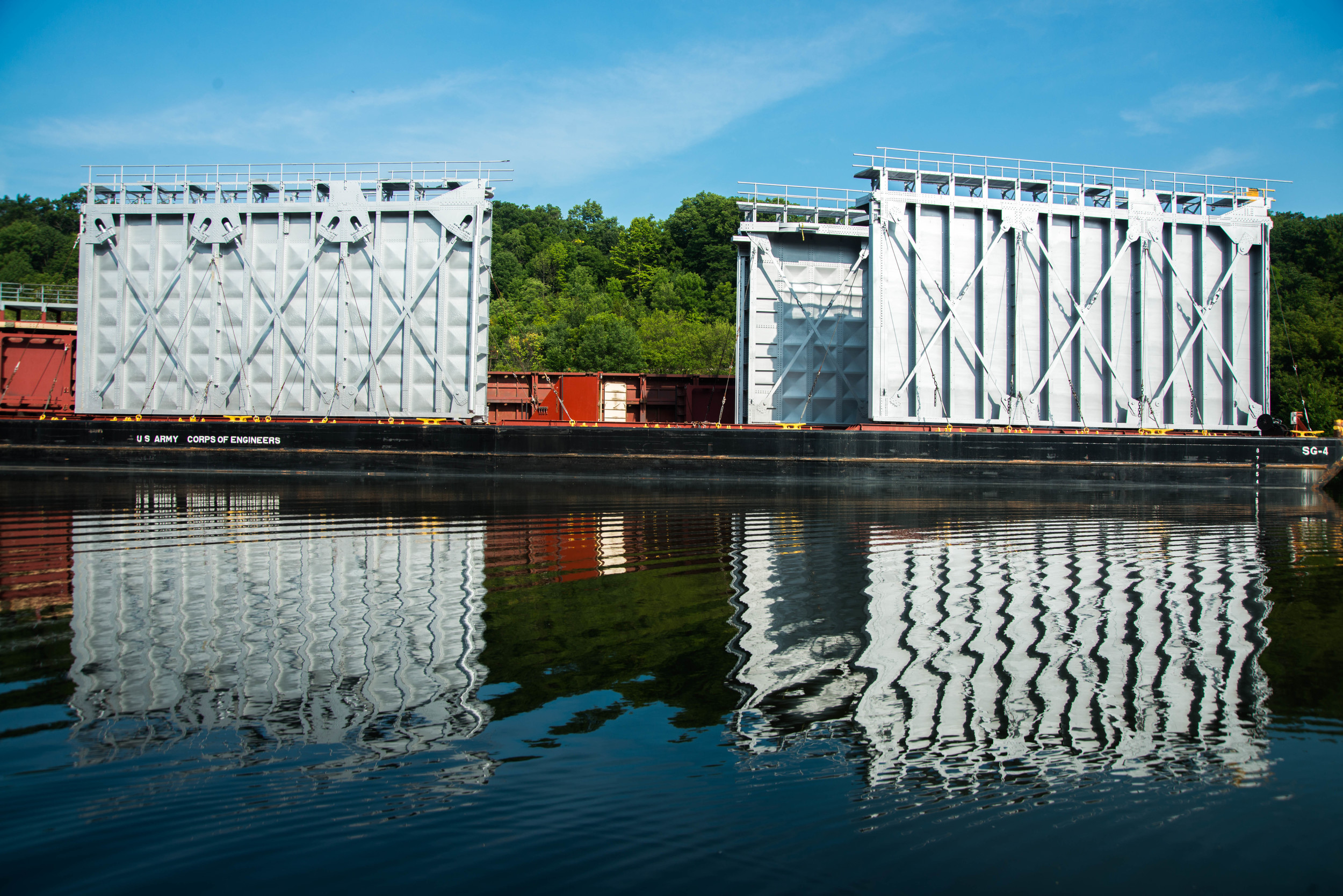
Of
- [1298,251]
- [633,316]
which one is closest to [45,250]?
[633,316]

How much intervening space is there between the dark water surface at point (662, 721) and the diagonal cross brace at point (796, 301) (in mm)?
15595

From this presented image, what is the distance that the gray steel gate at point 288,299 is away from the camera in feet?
80.5

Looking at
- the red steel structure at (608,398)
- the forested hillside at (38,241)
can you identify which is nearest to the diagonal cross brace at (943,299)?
the red steel structure at (608,398)

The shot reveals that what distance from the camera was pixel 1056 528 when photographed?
14.3 meters

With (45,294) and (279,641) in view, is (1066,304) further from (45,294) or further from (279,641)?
(45,294)

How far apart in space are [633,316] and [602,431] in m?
50.7

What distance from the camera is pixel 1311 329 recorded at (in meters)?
47.3

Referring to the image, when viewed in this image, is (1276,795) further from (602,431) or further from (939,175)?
(939,175)

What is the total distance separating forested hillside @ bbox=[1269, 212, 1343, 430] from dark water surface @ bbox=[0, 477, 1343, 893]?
34992 millimetres

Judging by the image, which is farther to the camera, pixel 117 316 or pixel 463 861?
pixel 117 316

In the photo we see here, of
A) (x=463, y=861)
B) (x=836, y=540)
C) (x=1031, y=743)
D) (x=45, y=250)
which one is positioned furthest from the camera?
(x=45, y=250)

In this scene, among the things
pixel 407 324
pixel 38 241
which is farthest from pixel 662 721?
pixel 38 241

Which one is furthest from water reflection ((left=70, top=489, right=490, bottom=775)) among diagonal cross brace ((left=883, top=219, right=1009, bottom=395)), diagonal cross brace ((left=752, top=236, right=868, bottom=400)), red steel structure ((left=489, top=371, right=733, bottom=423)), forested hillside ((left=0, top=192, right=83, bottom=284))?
forested hillside ((left=0, top=192, right=83, bottom=284))

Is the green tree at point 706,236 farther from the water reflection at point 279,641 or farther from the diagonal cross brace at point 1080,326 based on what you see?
the water reflection at point 279,641
